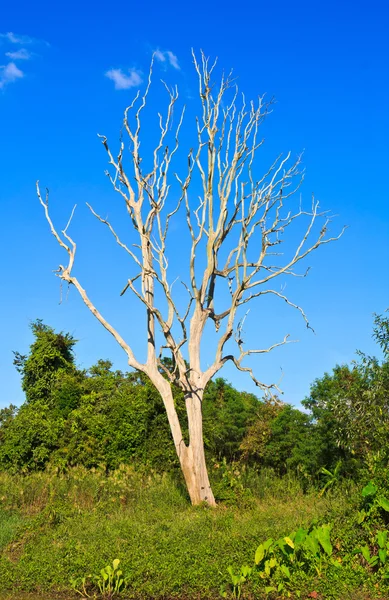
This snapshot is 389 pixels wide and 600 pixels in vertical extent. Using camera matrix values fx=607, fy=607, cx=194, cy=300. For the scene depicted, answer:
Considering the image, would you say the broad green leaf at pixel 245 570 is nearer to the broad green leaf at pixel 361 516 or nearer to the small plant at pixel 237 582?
the small plant at pixel 237 582

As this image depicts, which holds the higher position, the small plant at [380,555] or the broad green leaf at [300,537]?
the broad green leaf at [300,537]

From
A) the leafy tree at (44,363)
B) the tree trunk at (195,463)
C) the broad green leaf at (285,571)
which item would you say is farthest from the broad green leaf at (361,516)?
the leafy tree at (44,363)

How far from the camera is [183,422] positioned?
15.9m

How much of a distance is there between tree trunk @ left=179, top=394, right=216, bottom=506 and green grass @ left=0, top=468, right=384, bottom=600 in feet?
1.36

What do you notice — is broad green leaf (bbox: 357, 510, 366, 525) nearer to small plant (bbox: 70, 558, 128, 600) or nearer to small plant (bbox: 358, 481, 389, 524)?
small plant (bbox: 358, 481, 389, 524)

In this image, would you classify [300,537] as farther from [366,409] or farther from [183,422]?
[183,422]

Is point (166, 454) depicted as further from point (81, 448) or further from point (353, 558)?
point (353, 558)

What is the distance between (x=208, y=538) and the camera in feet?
27.5

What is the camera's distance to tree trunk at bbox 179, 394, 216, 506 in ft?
38.6

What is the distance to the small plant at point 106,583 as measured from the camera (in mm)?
7238

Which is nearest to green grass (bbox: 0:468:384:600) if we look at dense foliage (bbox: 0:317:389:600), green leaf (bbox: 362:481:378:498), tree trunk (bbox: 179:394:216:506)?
dense foliage (bbox: 0:317:389:600)

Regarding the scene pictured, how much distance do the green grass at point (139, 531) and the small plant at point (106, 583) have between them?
135 mm

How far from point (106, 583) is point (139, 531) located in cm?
145

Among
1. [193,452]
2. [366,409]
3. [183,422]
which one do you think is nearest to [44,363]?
[183,422]
